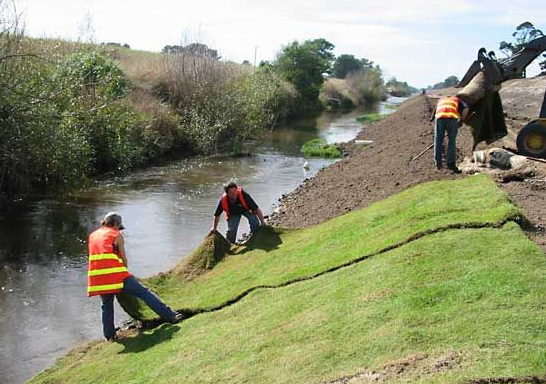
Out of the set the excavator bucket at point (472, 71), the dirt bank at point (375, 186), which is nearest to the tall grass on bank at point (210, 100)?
the dirt bank at point (375, 186)

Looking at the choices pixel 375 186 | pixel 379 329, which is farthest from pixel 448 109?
pixel 379 329

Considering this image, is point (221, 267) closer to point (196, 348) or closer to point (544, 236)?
point (196, 348)

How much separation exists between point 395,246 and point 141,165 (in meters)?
22.8

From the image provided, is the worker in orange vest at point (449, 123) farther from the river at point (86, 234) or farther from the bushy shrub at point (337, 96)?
the bushy shrub at point (337, 96)

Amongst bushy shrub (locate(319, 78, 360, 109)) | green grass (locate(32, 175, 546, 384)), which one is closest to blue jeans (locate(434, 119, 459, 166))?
green grass (locate(32, 175, 546, 384))

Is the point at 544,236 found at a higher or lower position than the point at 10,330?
higher

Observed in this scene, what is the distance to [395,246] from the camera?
9.66 metres

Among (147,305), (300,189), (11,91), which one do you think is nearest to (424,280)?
(147,305)

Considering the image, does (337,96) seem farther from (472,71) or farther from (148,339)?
(148,339)

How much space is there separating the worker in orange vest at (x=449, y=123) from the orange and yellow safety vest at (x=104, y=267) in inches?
349

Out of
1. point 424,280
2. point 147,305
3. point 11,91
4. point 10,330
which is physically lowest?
point 10,330

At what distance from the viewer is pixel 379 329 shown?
6.80 metres

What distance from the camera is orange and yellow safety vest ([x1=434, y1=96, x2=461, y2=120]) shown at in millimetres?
15172

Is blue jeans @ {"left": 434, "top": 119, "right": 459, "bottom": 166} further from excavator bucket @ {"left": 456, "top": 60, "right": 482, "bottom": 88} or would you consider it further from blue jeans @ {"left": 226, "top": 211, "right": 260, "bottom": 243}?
blue jeans @ {"left": 226, "top": 211, "right": 260, "bottom": 243}
